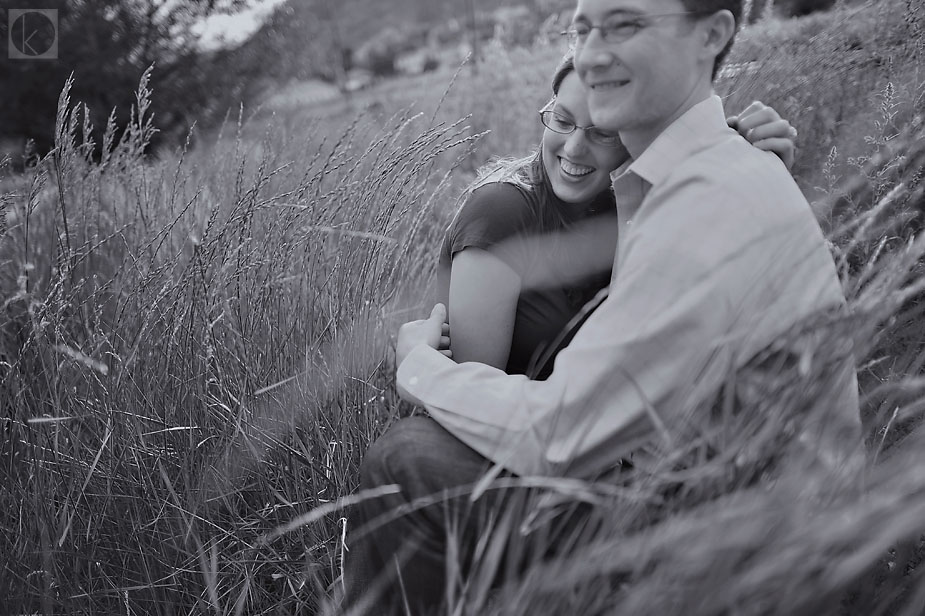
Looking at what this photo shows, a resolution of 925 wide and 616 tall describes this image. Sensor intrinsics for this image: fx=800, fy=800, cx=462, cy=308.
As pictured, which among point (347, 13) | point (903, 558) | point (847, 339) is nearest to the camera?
point (847, 339)

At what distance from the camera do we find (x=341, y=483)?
80.0 inches

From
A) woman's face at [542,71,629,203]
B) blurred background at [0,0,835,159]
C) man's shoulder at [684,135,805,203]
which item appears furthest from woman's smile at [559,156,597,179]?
blurred background at [0,0,835,159]

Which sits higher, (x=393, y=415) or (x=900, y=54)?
(x=900, y=54)

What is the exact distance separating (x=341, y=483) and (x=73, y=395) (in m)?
0.75

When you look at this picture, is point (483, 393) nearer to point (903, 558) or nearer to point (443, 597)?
point (443, 597)

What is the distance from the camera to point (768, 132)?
1.76 meters


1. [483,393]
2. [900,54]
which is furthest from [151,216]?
[900,54]

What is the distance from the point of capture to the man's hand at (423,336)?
1.78 meters

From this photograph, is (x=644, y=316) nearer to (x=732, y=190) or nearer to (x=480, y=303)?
(x=732, y=190)

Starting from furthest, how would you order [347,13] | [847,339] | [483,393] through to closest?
1. [347,13]
2. [483,393]
3. [847,339]

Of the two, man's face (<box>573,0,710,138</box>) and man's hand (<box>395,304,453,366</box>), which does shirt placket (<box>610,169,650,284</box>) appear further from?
man's hand (<box>395,304,453,366</box>)

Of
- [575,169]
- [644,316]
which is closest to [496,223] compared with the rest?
[575,169]

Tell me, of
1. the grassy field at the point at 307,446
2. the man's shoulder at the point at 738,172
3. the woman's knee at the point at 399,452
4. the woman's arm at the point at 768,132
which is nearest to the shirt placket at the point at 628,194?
the man's shoulder at the point at 738,172

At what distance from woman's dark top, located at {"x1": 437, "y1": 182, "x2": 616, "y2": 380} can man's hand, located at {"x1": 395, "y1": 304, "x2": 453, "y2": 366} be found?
0.20 metres
